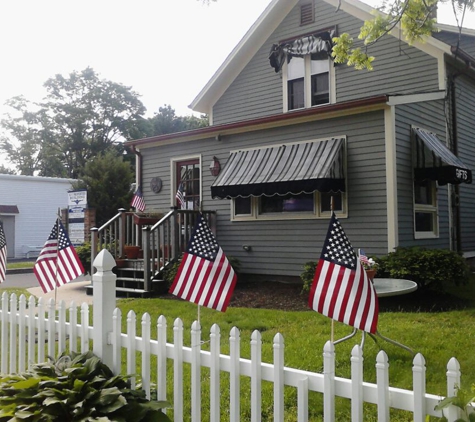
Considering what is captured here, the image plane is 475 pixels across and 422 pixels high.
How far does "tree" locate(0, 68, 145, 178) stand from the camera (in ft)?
137

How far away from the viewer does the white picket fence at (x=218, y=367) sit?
2.20 m

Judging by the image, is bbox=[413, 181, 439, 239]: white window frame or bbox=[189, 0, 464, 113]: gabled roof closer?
bbox=[413, 181, 439, 239]: white window frame

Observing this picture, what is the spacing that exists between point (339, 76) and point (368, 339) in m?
8.50

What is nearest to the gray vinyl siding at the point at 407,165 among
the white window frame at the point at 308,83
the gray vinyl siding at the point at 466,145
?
the gray vinyl siding at the point at 466,145

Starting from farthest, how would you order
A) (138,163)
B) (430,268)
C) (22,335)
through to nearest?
1. (138,163)
2. (430,268)
3. (22,335)

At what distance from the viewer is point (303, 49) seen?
12.9 metres

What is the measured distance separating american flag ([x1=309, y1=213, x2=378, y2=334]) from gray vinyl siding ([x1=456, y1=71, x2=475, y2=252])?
34.4ft

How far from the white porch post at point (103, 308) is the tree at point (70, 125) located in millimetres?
39533

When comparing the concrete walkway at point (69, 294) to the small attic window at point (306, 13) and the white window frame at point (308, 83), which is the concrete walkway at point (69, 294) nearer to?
the white window frame at point (308, 83)

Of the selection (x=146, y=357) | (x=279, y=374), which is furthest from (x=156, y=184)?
(x=279, y=374)

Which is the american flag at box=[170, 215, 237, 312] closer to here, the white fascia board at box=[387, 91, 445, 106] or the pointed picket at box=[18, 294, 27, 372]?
the pointed picket at box=[18, 294, 27, 372]

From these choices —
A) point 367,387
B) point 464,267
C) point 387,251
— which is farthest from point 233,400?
point 387,251

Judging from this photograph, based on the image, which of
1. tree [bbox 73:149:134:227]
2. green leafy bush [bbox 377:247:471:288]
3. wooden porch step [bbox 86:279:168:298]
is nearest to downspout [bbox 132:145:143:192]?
wooden porch step [bbox 86:279:168:298]

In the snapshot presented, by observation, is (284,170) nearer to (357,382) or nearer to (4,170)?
(357,382)
